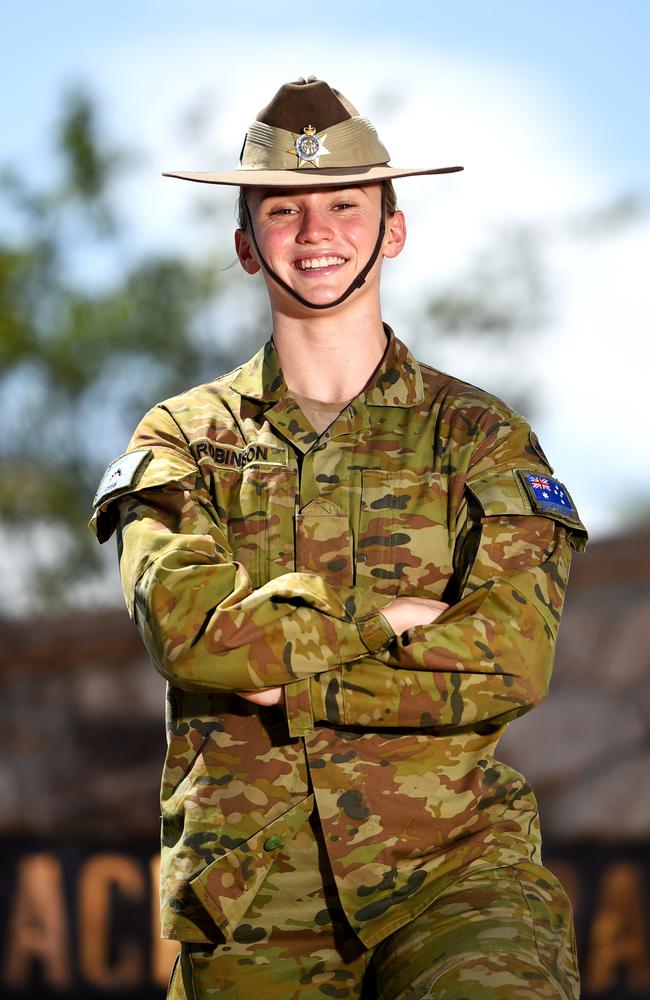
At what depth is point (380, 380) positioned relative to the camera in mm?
2711

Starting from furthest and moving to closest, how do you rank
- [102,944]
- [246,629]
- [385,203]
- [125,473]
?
[102,944]
[385,203]
[125,473]
[246,629]

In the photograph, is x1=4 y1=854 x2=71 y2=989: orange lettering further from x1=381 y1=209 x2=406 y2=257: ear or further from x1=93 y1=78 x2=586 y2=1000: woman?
x1=381 y1=209 x2=406 y2=257: ear

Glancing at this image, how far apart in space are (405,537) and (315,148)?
0.71 m

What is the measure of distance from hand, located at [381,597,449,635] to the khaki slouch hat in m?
0.73

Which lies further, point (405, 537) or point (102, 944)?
point (102, 944)

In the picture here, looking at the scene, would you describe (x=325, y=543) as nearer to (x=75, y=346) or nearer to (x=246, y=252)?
(x=246, y=252)

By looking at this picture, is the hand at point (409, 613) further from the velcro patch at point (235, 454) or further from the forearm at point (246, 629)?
the velcro patch at point (235, 454)

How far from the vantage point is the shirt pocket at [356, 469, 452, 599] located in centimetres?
258

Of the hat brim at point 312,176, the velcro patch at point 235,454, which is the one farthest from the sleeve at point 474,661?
the hat brim at point 312,176

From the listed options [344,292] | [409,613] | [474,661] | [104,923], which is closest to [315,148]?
[344,292]

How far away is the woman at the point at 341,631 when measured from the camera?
7.89 feet

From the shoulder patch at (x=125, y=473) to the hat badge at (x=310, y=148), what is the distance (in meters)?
0.58

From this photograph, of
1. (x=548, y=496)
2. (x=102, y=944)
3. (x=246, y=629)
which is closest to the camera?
(x=246, y=629)

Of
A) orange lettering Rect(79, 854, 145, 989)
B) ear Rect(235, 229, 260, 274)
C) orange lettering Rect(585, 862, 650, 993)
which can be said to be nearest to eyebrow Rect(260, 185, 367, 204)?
ear Rect(235, 229, 260, 274)
